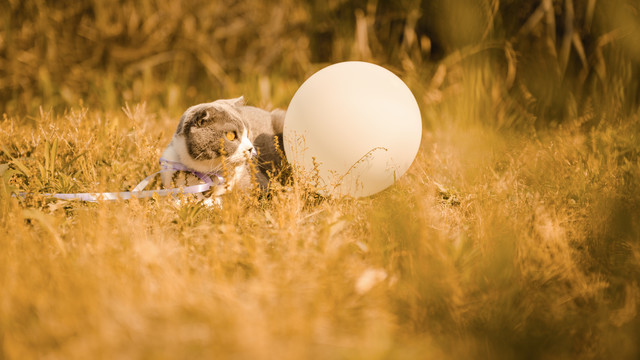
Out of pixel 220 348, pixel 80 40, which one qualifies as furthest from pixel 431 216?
pixel 80 40

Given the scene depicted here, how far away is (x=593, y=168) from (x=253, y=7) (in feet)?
11.9

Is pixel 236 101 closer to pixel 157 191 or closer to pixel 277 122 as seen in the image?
pixel 277 122

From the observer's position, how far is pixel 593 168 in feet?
6.91

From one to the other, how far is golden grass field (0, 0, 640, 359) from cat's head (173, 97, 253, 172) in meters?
0.22

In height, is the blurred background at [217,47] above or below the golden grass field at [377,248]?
above

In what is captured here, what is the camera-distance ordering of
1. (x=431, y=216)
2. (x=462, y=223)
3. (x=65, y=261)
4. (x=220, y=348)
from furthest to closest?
(x=462, y=223)
(x=431, y=216)
(x=65, y=261)
(x=220, y=348)

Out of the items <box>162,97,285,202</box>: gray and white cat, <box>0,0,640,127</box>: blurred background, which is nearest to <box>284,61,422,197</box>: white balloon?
<box>162,97,285,202</box>: gray and white cat

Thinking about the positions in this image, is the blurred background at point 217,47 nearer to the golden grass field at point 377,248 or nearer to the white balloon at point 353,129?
the golden grass field at point 377,248

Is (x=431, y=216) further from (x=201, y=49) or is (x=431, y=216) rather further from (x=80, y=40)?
(x=80, y=40)

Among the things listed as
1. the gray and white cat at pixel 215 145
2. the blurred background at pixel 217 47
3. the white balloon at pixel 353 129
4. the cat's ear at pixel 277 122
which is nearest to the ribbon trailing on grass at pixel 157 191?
the gray and white cat at pixel 215 145

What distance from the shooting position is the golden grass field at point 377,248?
109 centimetres

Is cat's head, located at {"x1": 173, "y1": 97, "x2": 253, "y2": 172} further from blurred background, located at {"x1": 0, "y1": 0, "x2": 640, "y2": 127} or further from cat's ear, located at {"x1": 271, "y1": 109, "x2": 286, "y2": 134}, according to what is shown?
blurred background, located at {"x1": 0, "y1": 0, "x2": 640, "y2": 127}

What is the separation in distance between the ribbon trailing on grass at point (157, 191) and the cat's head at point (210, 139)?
0.12 feet

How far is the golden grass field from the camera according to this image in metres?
1.09
